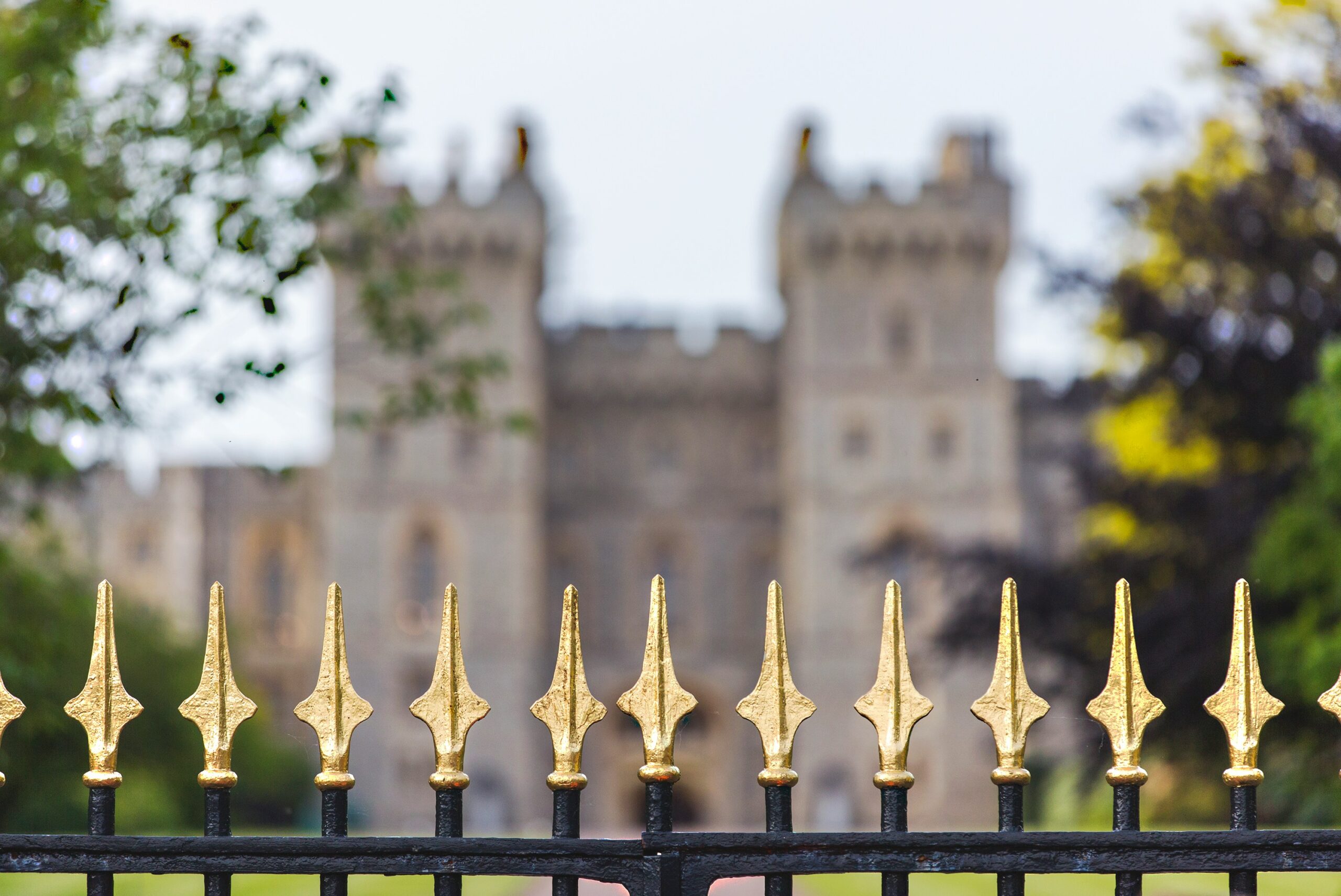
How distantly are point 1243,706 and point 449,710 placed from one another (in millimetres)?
999

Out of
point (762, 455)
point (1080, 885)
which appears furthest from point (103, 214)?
point (762, 455)

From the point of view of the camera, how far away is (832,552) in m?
32.5

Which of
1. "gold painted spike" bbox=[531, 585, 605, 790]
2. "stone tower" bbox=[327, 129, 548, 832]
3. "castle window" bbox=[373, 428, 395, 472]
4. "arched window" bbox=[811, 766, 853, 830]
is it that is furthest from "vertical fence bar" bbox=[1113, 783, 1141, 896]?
"castle window" bbox=[373, 428, 395, 472]

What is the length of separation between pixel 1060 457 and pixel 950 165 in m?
21.4

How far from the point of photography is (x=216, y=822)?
1.96 metres

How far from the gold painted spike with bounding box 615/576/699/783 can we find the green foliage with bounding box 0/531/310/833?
239 centimetres

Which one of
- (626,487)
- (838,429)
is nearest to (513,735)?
(626,487)

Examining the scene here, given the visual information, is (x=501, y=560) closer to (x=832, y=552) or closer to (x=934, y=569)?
(x=832, y=552)

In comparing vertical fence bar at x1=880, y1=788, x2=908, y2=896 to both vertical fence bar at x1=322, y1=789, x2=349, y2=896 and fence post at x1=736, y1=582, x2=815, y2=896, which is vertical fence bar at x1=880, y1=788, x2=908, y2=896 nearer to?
fence post at x1=736, y1=582, x2=815, y2=896

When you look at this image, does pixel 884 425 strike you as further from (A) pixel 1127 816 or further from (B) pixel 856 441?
(A) pixel 1127 816

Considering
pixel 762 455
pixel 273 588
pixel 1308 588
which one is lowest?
pixel 1308 588

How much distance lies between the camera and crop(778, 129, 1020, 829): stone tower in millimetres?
31453

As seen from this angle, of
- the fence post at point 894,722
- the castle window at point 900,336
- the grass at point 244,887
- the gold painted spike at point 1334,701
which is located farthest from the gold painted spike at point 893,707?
the castle window at point 900,336

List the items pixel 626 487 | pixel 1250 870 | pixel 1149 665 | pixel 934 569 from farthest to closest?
pixel 626 487 < pixel 934 569 < pixel 1149 665 < pixel 1250 870
